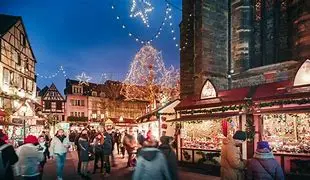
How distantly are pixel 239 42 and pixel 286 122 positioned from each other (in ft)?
20.3

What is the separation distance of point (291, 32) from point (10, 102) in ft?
90.7

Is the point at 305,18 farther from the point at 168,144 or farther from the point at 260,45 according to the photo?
the point at 168,144

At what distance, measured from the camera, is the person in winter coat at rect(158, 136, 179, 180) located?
7.53m

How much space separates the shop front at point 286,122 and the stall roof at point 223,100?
0.78 metres

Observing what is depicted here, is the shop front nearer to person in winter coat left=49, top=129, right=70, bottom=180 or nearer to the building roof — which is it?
person in winter coat left=49, top=129, right=70, bottom=180

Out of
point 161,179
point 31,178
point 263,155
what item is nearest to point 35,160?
point 31,178

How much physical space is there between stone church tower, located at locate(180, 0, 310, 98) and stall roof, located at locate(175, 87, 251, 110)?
1.61 metres

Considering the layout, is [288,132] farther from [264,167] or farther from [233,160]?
[264,167]

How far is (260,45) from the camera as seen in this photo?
18703 millimetres

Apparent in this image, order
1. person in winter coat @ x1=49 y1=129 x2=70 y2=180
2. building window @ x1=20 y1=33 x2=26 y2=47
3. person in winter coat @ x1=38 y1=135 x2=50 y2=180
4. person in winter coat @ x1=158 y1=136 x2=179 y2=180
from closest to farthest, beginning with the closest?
person in winter coat @ x1=158 y1=136 x2=179 y2=180
person in winter coat @ x1=38 y1=135 x2=50 y2=180
person in winter coat @ x1=49 y1=129 x2=70 y2=180
building window @ x1=20 y1=33 x2=26 y2=47

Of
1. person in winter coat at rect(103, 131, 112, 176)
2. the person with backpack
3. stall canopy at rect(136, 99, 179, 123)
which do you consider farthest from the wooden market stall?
the person with backpack

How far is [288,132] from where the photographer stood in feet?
44.7

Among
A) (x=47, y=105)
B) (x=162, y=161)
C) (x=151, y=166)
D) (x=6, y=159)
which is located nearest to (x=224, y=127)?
(x=6, y=159)

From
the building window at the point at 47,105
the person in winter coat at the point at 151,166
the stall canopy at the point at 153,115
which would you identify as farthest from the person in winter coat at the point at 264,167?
the building window at the point at 47,105
